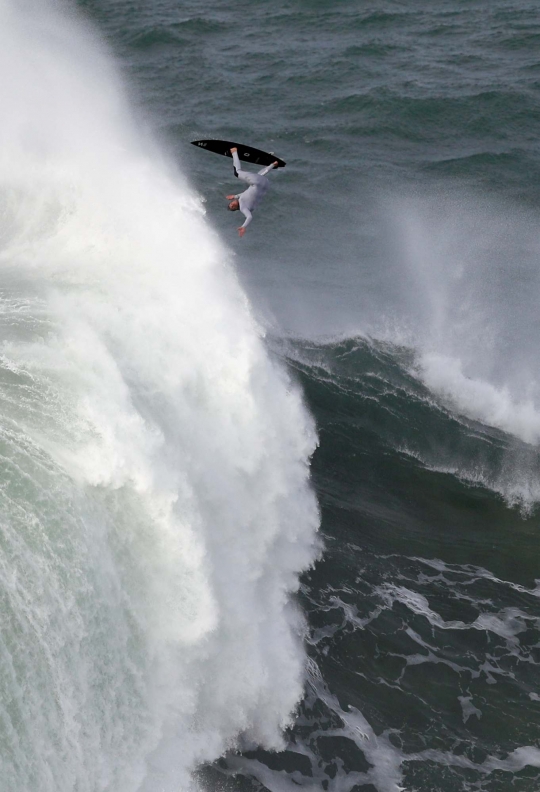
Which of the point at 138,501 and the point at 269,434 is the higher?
the point at 138,501

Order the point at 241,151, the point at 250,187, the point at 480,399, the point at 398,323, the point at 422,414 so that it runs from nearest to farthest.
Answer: the point at 250,187
the point at 241,151
the point at 422,414
the point at 480,399
the point at 398,323

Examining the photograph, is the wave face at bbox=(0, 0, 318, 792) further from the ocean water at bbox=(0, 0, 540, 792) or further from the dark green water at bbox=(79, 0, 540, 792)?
the dark green water at bbox=(79, 0, 540, 792)

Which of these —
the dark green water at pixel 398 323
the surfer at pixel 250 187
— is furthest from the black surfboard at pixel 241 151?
the dark green water at pixel 398 323

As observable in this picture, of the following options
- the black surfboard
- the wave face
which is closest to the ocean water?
the wave face

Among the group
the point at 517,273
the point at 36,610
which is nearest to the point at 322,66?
the point at 517,273

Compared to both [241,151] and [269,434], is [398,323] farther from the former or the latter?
[269,434]

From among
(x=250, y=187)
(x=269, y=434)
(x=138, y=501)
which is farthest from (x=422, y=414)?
(x=138, y=501)
